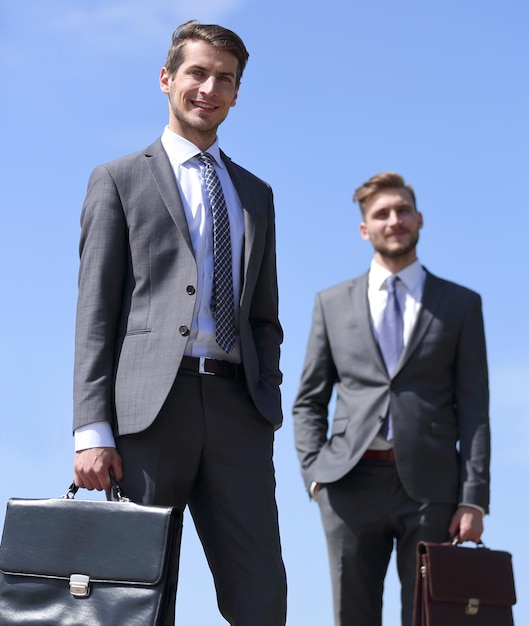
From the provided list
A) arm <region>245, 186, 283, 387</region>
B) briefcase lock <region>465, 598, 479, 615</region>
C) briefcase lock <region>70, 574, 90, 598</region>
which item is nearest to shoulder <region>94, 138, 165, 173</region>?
arm <region>245, 186, 283, 387</region>

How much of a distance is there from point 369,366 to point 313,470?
1.84 feet

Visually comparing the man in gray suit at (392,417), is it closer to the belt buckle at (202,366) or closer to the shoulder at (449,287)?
the shoulder at (449,287)

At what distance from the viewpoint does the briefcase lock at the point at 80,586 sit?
11.7ft

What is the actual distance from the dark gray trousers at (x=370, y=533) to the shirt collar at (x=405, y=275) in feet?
2.92

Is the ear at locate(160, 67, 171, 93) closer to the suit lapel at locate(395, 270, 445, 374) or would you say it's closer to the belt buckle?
the belt buckle

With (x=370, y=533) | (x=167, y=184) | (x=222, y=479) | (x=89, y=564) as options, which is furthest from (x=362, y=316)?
(x=89, y=564)

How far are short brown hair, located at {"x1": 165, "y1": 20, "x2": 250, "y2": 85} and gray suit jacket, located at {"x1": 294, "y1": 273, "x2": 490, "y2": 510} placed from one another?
1.65 metres

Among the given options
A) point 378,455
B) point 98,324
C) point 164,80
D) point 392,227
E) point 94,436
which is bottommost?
point 94,436

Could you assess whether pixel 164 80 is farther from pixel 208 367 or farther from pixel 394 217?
pixel 394 217

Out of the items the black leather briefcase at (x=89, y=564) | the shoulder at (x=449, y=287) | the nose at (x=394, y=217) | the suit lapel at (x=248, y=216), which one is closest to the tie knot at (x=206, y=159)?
the suit lapel at (x=248, y=216)

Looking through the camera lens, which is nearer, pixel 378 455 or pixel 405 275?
pixel 378 455

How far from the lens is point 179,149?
4023mm

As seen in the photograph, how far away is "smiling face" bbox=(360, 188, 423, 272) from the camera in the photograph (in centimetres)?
525

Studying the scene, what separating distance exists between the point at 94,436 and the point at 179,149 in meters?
1.11
